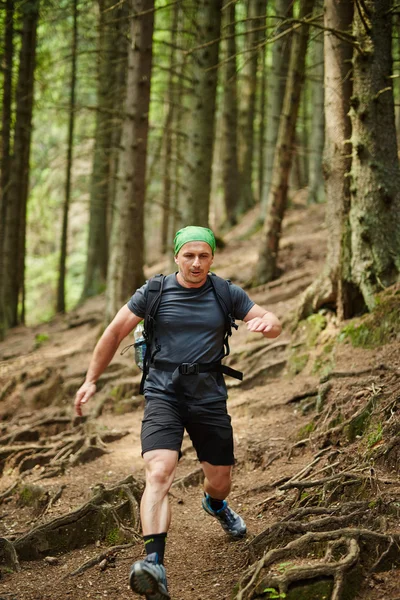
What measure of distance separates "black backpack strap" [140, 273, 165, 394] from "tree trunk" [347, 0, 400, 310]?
3577 millimetres

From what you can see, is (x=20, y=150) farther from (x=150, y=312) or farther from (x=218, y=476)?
(x=218, y=476)

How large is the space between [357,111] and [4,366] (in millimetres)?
8615

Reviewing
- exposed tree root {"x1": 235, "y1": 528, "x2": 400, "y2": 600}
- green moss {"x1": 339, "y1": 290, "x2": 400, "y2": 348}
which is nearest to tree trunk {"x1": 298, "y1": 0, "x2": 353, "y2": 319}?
green moss {"x1": 339, "y1": 290, "x2": 400, "y2": 348}

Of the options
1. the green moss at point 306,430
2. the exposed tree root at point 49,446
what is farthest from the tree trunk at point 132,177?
the green moss at point 306,430

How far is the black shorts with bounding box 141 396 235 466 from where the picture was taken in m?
4.45

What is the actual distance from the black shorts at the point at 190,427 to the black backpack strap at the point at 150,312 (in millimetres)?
234

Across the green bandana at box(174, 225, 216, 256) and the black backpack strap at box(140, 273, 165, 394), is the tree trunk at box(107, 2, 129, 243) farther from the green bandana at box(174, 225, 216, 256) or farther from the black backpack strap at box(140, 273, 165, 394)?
the black backpack strap at box(140, 273, 165, 394)

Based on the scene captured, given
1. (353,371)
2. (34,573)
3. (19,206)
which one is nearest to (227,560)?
(34,573)

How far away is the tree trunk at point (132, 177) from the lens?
1170 centimetres

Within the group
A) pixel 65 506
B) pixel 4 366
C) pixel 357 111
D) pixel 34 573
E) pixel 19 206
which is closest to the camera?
pixel 34 573

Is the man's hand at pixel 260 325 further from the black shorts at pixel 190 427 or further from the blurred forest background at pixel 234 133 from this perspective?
the blurred forest background at pixel 234 133

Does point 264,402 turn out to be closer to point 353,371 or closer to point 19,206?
point 353,371

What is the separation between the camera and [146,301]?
4.75 metres

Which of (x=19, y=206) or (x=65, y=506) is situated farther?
(x=19, y=206)
